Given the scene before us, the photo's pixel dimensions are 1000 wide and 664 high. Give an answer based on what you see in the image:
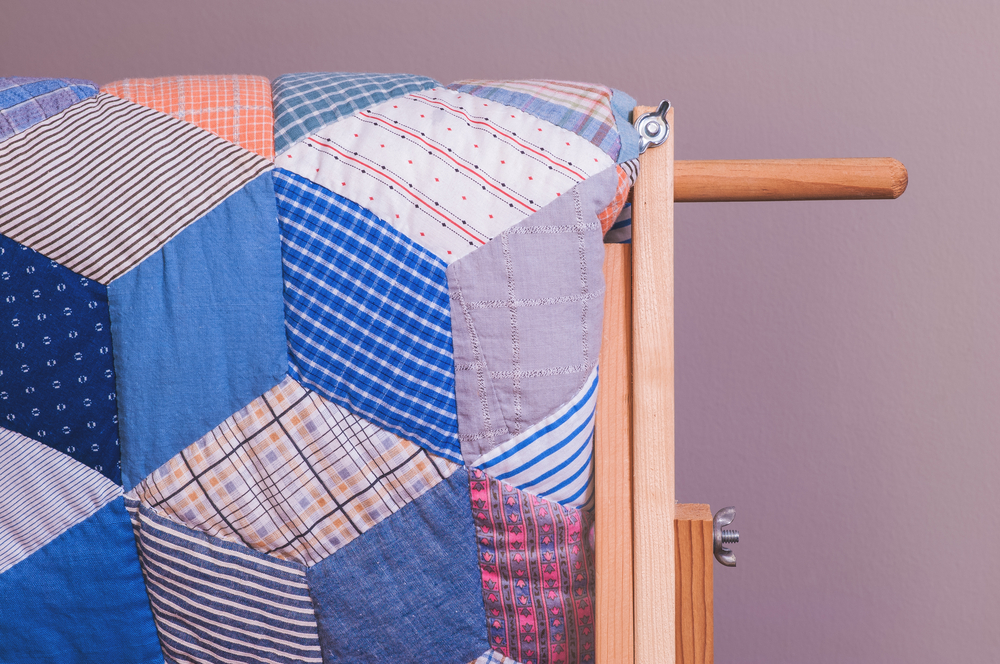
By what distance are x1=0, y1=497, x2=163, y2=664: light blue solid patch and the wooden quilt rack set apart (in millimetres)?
332

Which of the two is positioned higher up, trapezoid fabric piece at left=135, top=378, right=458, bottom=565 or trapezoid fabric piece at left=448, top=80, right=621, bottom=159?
trapezoid fabric piece at left=448, top=80, right=621, bottom=159

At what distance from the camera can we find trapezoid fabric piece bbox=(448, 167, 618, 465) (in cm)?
49

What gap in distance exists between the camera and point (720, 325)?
95cm

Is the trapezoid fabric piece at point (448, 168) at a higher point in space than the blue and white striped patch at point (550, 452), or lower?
higher

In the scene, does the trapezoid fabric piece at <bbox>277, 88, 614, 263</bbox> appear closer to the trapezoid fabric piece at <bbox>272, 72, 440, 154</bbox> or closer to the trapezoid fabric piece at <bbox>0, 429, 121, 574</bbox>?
the trapezoid fabric piece at <bbox>272, 72, 440, 154</bbox>

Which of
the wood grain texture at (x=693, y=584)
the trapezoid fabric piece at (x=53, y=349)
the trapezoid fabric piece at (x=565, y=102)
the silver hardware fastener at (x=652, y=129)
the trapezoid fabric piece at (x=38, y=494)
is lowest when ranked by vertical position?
the wood grain texture at (x=693, y=584)

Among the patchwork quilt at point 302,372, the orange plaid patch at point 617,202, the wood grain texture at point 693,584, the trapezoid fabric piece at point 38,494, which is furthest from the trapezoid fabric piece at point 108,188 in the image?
Result: the wood grain texture at point 693,584

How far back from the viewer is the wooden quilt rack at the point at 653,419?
0.51 m

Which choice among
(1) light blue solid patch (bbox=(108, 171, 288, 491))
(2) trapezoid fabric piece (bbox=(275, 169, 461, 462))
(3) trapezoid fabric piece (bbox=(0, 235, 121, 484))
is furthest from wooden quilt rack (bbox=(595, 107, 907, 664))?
(3) trapezoid fabric piece (bbox=(0, 235, 121, 484))

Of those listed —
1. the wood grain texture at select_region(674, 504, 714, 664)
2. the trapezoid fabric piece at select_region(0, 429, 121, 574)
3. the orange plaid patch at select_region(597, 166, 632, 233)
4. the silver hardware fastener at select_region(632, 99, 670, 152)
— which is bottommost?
the wood grain texture at select_region(674, 504, 714, 664)

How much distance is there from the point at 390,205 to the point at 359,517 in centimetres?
22

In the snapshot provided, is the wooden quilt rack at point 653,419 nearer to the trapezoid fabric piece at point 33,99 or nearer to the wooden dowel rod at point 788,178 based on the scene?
the wooden dowel rod at point 788,178

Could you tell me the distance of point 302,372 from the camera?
1.66 ft

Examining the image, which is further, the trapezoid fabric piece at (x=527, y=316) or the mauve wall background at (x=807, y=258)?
the mauve wall background at (x=807, y=258)
